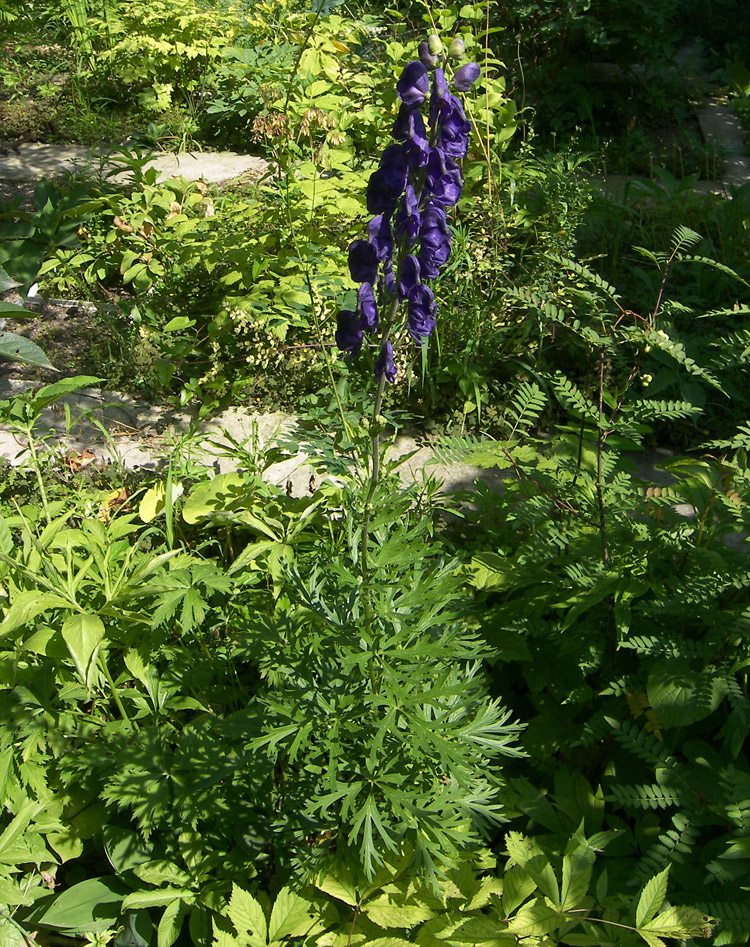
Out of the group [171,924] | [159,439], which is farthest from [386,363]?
[159,439]

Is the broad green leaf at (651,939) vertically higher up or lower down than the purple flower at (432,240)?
lower down

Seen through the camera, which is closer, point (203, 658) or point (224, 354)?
point (203, 658)

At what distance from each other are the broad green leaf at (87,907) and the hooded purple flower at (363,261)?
1903 millimetres

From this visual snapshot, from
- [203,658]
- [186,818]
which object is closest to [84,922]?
[186,818]

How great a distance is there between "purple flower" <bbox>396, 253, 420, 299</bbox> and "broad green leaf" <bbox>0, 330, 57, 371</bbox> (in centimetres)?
114

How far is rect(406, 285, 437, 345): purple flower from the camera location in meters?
1.63

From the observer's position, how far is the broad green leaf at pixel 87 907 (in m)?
2.14

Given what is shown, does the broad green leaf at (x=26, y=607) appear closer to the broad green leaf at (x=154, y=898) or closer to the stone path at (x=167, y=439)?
the broad green leaf at (x=154, y=898)

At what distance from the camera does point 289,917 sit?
1.95 metres

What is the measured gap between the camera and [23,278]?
4.46 meters

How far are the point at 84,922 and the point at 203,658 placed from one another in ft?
2.74

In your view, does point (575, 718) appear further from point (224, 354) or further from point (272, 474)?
point (224, 354)

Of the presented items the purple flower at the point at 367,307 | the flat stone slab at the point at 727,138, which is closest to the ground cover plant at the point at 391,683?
the purple flower at the point at 367,307

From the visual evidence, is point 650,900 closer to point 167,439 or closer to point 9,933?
point 9,933
